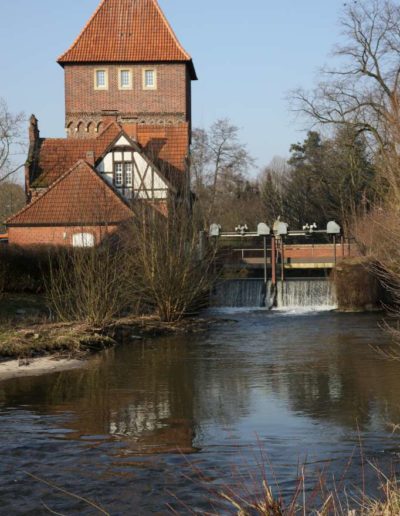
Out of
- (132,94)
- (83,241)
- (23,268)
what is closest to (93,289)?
(83,241)

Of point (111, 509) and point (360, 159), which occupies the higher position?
point (360, 159)

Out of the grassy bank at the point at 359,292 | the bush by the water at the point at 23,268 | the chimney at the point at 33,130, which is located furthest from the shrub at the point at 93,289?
the chimney at the point at 33,130

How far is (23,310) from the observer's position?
24.8 metres

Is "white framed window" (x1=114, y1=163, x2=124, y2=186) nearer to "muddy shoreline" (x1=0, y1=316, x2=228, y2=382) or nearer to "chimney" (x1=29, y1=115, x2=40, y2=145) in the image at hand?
"chimney" (x1=29, y1=115, x2=40, y2=145)

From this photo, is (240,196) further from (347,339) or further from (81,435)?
(81,435)

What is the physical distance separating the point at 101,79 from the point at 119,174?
13.2 metres

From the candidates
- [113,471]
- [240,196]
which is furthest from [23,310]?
[240,196]

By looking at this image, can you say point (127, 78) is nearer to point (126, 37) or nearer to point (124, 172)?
point (126, 37)

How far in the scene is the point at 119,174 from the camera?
43.0 metres

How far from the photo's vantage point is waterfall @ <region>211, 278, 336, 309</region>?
3366 cm

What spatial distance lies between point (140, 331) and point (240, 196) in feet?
165

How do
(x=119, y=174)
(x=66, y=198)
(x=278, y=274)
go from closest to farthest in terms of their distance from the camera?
1. (x=66, y=198)
2. (x=278, y=274)
3. (x=119, y=174)

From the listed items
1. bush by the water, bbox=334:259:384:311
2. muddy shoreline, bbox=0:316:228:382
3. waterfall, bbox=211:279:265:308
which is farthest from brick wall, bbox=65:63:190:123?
muddy shoreline, bbox=0:316:228:382

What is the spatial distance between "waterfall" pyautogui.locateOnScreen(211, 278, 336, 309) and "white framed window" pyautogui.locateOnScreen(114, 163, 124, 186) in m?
10.2
